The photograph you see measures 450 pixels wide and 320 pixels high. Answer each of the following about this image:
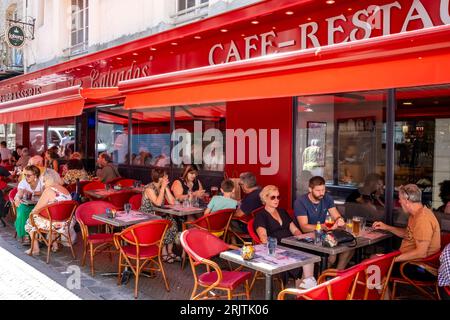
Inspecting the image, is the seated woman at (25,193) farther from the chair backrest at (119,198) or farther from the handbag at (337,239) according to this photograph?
the handbag at (337,239)

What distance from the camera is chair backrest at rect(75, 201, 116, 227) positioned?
5.85 meters

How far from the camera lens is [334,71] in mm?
3609

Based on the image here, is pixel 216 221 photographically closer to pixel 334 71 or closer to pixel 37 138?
pixel 334 71

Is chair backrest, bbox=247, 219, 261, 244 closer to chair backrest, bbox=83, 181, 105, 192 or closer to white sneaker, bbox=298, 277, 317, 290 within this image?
white sneaker, bbox=298, 277, 317, 290

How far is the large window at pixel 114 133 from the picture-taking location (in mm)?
11477

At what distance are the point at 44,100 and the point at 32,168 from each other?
1477mm

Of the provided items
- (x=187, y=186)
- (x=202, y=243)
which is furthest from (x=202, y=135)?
Answer: (x=202, y=243)

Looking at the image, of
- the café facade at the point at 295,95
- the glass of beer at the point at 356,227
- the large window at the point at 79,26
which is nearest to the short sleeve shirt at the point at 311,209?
the glass of beer at the point at 356,227

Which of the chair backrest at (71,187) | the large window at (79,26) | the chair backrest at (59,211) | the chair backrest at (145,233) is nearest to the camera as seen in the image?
the chair backrest at (145,233)

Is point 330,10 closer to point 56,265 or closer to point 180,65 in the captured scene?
Answer: point 180,65

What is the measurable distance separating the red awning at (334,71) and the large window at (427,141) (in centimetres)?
285

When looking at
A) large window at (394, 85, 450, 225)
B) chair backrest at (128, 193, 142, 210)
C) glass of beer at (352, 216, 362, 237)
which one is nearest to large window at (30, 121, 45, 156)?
chair backrest at (128, 193, 142, 210)

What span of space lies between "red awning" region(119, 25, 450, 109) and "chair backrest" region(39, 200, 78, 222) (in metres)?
2.49

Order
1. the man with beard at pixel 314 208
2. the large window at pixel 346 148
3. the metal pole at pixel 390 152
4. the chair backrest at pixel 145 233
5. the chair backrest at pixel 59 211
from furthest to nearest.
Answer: the large window at pixel 346 148
the chair backrest at pixel 59 211
the metal pole at pixel 390 152
the man with beard at pixel 314 208
the chair backrest at pixel 145 233
